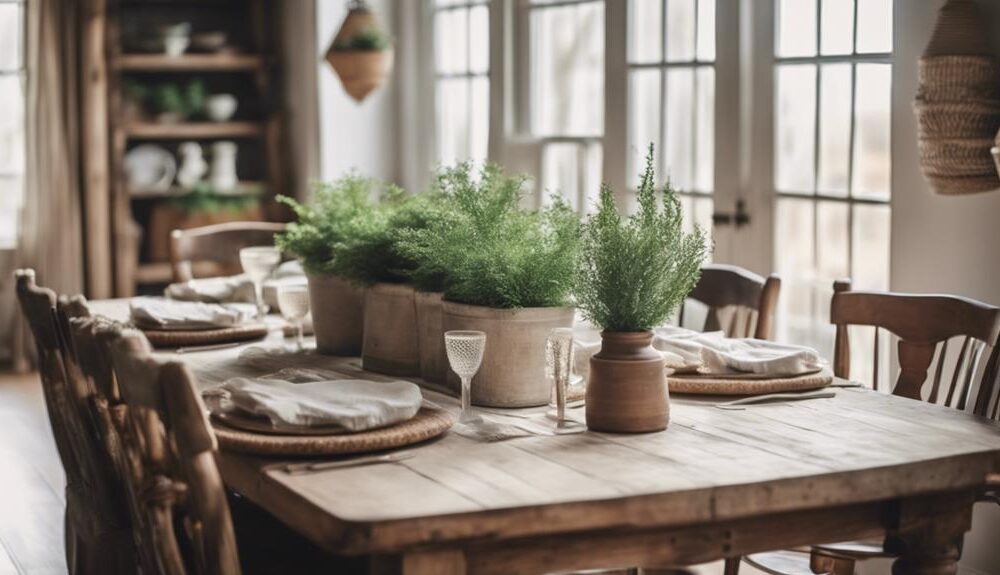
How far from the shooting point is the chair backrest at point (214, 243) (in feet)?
13.9

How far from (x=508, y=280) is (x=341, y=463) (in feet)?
1.64

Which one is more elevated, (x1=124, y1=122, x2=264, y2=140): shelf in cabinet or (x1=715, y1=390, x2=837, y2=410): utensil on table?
(x1=124, y1=122, x2=264, y2=140): shelf in cabinet

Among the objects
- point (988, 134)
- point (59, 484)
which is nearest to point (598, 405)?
point (988, 134)

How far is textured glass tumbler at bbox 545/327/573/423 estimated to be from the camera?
7.09ft

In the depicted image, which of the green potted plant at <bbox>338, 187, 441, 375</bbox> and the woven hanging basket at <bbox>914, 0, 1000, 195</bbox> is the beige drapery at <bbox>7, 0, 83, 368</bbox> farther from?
the woven hanging basket at <bbox>914, 0, 1000, 195</bbox>

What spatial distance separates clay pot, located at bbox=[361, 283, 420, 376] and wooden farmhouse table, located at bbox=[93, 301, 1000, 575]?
537 millimetres

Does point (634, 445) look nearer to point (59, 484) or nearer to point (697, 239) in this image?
point (697, 239)

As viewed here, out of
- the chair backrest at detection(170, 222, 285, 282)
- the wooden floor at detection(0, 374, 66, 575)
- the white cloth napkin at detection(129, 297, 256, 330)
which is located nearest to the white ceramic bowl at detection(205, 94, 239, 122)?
the wooden floor at detection(0, 374, 66, 575)

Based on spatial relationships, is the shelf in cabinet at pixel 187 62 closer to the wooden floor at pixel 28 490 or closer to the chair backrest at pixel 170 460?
the wooden floor at pixel 28 490

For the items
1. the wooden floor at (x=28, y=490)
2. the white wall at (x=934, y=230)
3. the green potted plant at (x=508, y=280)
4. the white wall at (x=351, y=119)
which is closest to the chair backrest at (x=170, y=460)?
the green potted plant at (x=508, y=280)

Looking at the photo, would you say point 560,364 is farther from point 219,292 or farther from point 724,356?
point 219,292

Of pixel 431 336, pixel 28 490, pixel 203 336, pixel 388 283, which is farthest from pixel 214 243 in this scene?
pixel 431 336

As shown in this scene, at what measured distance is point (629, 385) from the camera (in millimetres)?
2107

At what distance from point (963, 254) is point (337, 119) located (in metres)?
3.54
